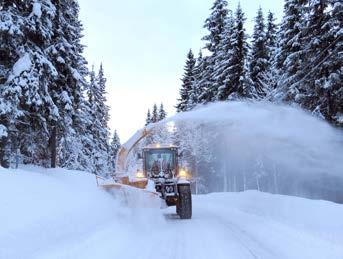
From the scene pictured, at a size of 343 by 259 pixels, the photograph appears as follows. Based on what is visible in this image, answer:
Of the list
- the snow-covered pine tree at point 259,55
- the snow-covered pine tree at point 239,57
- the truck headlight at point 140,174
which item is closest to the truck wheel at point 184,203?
the truck headlight at point 140,174

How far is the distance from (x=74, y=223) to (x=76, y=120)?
694 inches

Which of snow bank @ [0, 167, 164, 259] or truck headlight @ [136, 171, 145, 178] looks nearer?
snow bank @ [0, 167, 164, 259]

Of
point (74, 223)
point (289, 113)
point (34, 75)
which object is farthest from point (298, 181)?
point (74, 223)

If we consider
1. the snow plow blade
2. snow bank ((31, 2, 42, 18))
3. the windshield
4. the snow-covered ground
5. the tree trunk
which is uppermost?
snow bank ((31, 2, 42, 18))

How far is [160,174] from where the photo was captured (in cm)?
1611

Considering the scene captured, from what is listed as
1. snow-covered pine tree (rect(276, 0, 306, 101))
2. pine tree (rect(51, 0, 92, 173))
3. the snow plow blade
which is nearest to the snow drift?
the snow plow blade

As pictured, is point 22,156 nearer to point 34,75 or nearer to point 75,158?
point 34,75

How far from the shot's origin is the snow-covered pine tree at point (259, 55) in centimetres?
3884

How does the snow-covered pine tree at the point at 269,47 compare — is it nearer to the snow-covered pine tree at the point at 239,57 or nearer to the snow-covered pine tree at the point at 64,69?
the snow-covered pine tree at the point at 239,57

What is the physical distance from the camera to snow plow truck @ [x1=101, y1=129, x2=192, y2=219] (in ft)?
47.7

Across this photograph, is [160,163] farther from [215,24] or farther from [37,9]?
[215,24]

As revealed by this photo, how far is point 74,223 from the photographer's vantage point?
929 centimetres

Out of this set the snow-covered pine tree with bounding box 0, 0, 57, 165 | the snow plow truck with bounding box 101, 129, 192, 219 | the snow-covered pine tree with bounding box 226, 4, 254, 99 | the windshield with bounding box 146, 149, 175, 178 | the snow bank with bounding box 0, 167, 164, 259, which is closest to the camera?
the snow bank with bounding box 0, 167, 164, 259

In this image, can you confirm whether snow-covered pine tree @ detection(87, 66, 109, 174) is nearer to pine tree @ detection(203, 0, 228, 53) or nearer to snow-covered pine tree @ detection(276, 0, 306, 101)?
pine tree @ detection(203, 0, 228, 53)
